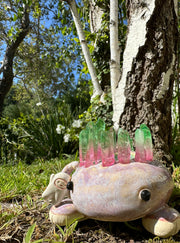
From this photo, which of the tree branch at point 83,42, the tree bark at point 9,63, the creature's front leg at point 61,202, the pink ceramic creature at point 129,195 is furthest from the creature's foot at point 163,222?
the tree bark at point 9,63

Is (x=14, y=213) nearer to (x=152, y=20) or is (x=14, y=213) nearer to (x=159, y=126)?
(x=159, y=126)

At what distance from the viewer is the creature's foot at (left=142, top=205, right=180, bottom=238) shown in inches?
35.1

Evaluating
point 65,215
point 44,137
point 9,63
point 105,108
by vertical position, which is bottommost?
point 65,215

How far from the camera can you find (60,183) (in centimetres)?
116

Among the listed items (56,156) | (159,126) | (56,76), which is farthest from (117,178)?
(56,76)

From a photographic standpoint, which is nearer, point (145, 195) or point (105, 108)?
point (145, 195)

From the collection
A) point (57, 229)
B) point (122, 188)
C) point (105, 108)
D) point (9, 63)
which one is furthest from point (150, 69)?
point (9, 63)

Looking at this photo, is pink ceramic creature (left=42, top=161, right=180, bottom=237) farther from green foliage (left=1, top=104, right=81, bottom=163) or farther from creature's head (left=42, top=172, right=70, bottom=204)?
green foliage (left=1, top=104, right=81, bottom=163)

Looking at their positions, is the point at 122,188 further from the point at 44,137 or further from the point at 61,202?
the point at 44,137

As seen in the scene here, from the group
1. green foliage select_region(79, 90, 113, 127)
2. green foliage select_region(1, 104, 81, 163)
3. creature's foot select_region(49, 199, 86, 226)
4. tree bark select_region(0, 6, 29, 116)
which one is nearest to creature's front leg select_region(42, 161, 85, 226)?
creature's foot select_region(49, 199, 86, 226)

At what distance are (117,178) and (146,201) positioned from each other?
157 millimetres

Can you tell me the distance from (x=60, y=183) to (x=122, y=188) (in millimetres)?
403

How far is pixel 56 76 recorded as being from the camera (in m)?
14.0

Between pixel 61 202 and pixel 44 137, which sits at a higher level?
pixel 44 137
